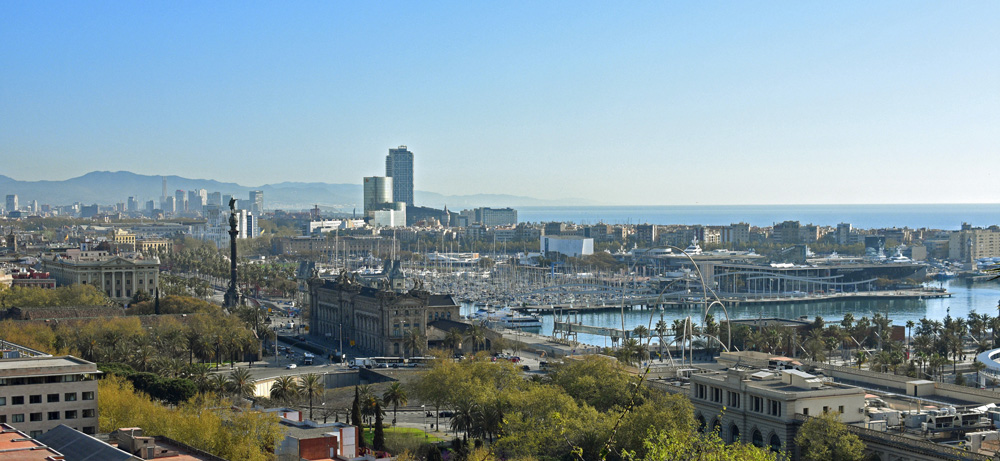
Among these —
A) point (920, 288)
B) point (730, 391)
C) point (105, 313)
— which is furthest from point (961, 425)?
point (920, 288)

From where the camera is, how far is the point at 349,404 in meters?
49.0

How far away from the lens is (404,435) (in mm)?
41406

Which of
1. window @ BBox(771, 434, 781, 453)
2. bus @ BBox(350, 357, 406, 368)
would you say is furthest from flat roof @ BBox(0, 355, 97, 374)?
bus @ BBox(350, 357, 406, 368)

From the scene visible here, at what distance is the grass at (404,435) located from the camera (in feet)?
132

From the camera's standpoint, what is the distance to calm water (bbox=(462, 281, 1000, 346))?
344ft

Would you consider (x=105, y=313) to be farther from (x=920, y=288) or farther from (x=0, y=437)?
(x=920, y=288)

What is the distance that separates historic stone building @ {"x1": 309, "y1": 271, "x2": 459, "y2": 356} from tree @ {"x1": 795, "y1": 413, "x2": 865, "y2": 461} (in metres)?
36.2

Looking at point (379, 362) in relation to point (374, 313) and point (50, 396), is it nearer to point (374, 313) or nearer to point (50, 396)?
point (374, 313)

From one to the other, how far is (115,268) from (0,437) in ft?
229

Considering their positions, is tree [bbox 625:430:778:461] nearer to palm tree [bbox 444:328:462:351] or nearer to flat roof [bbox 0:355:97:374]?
flat roof [bbox 0:355:97:374]

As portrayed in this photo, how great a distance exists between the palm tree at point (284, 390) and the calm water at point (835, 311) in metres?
49.5

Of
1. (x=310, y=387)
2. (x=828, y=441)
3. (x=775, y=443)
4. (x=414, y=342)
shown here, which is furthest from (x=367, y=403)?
(x=414, y=342)

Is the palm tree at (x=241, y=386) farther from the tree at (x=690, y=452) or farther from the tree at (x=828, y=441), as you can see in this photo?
the tree at (x=690, y=452)

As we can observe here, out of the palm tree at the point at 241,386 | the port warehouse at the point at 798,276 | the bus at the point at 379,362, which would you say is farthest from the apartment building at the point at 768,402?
the port warehouse at the point at 798,276
